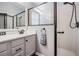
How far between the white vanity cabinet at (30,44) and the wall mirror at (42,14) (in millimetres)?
481

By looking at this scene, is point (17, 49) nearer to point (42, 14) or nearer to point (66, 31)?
point (66, 31)

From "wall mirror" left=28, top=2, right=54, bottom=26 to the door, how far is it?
0.37m

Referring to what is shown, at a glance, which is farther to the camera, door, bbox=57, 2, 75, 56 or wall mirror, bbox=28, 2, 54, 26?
wall mirror, bbox=28, 2, 54, 26

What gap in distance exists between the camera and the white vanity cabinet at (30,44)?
173 cm

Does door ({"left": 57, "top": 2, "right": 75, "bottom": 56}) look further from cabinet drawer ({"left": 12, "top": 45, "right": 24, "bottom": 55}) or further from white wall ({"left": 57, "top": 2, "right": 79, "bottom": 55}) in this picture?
cabinet drawer ({"left": 12, "top": 45, "right": 24, "bottom": 55})

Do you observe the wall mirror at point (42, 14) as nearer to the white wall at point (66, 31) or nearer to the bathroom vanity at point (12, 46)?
the white wall at point (66, 31)

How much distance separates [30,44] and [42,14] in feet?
2.97

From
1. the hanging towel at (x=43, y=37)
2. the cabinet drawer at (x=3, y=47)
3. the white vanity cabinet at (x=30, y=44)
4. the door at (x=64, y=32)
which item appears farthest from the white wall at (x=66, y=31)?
the cabinet drawer at (x=3, y=47)

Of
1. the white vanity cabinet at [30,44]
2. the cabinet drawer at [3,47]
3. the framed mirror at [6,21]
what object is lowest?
the white vanity cabinet at [30,44]

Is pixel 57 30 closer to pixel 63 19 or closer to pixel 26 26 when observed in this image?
pixel 63 19

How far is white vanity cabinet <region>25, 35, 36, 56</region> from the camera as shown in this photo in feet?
5.67

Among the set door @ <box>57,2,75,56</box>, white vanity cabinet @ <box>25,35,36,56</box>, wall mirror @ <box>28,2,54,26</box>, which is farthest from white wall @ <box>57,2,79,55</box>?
white vanity cabinet @ <box>25,35,36,56</box>

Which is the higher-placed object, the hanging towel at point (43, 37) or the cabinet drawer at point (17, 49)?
the hanging towel at point (43, 37)

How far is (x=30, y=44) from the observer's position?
1.87 meters
